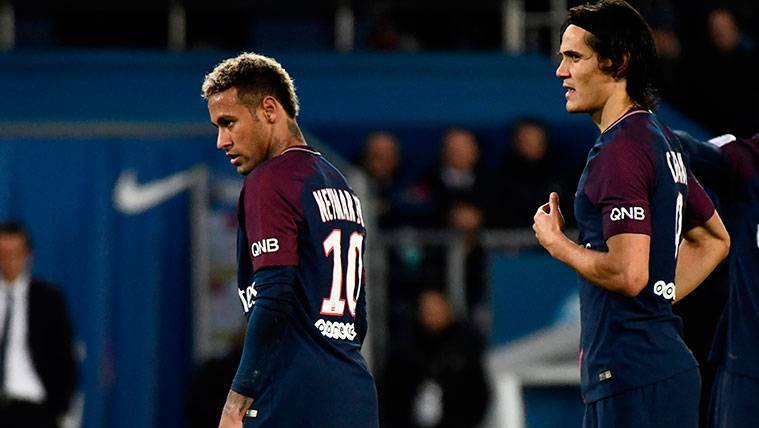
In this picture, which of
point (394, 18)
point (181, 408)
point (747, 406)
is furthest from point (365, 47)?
point (747, 406)

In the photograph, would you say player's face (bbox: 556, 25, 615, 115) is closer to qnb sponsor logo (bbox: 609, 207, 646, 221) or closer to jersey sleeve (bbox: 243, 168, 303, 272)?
qnb sponsor logo (bbox: 609, 207, 646, 221)

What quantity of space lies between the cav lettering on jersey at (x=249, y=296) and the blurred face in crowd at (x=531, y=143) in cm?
570

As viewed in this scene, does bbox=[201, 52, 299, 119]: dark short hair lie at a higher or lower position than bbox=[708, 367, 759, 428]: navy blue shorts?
higher

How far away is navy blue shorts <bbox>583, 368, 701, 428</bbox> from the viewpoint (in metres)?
4.57

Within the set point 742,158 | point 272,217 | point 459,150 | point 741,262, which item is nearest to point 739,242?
point 741,262

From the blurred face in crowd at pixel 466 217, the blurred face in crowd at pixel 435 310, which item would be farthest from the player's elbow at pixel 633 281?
the blurred face in crowd at pixel 466 217

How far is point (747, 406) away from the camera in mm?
5402

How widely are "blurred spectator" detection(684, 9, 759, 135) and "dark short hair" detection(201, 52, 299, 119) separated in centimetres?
658

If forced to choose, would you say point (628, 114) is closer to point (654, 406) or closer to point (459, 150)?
point (654, 406)

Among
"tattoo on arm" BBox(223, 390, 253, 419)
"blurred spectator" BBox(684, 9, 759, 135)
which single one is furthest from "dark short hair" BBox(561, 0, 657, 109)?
"blurred spectator" BBox(684, 9, 759, 135)

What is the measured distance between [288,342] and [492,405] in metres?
5.28

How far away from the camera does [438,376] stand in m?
10.0

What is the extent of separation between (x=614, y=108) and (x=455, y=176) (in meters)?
6.02

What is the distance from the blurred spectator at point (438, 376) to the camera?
9.91 metres
